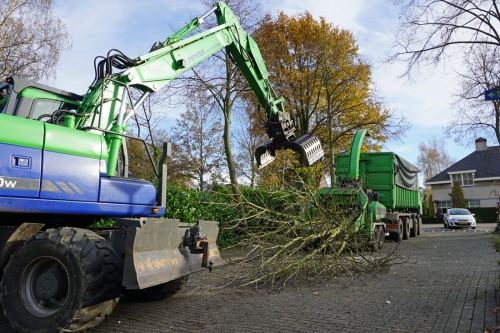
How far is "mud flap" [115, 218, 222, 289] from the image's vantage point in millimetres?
4723

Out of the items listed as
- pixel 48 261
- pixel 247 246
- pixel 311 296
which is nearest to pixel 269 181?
pixel 247 246

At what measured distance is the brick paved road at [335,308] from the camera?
16.5 ft

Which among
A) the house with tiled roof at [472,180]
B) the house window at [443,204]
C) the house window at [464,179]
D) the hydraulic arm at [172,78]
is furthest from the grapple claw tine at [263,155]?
the house window at [443,204]

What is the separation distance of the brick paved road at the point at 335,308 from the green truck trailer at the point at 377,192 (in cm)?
232

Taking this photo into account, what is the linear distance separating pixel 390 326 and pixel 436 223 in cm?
4211

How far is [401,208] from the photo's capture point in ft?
62.8

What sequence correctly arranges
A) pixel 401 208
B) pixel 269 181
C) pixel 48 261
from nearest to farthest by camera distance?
pixel 48 261 < pixel 269 181 < pixel 401 208

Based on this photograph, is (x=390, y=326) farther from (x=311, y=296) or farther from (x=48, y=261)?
(x=48, y=261)

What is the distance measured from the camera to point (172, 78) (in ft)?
22.7

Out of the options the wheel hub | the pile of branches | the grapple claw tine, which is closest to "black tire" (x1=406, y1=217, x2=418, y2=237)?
the pile of branches

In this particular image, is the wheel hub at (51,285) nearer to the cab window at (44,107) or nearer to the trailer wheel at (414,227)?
the cab window at (44,107)

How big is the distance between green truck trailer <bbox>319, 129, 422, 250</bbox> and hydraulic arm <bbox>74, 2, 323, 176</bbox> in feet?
6.63

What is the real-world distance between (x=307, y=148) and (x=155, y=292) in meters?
4.08

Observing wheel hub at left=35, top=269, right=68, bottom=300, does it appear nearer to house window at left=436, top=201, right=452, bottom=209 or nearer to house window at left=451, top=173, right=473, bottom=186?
house window at left=451, top=173, right=473, bottom=186
